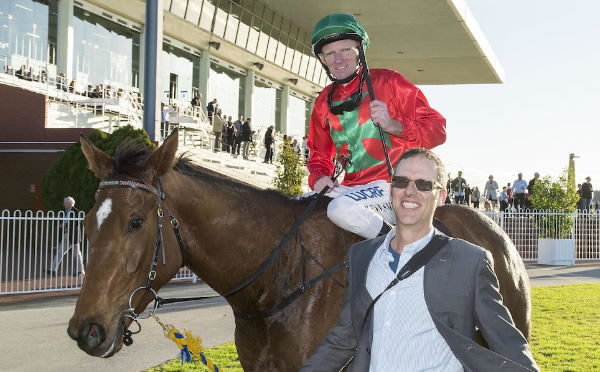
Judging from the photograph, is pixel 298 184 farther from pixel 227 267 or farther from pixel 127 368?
pixel 227 267

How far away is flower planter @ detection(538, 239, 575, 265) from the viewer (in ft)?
59.4

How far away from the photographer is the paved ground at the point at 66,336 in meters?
6.38

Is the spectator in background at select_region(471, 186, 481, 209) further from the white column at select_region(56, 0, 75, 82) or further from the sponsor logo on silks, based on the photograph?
the sponsor logo on silks

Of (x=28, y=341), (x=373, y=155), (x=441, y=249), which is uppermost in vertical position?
(x=373, y=155)

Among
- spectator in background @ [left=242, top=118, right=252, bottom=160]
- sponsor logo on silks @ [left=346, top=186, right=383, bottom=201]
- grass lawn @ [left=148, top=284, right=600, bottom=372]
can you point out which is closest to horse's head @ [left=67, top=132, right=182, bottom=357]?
sponsor logo on silks @ [left=346, top=186, right=383, bottom=201]

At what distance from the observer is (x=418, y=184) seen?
83.2 inches

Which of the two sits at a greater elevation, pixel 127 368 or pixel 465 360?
pixel 465 360

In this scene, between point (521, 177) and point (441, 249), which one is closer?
point (441, 249)

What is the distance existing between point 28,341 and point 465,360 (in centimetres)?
681

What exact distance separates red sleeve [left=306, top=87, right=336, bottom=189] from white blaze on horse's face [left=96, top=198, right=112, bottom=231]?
1352 millimetres

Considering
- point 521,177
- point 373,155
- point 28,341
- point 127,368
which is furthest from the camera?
point 521,177

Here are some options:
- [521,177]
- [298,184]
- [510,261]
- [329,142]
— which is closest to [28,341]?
[329,142]

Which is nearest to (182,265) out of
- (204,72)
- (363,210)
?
(363,210)

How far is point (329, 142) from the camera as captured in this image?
3.79m
